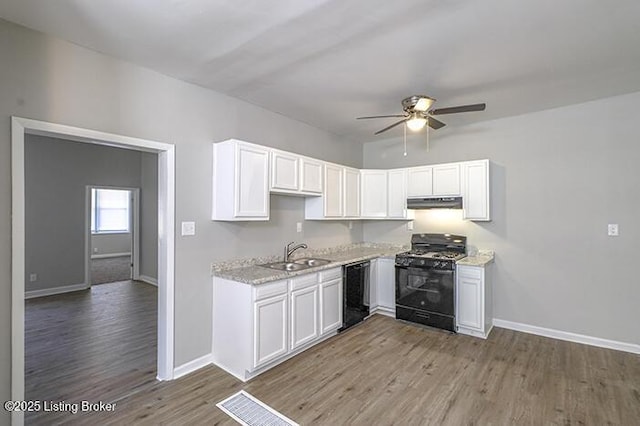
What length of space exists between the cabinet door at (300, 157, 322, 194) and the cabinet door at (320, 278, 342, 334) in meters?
1.17

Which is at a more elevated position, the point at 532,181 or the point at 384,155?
the point at 384,155

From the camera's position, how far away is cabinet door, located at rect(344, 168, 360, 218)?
4.52 meters

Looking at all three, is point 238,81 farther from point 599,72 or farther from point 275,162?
point 599,72

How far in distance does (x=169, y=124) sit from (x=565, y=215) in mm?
4530

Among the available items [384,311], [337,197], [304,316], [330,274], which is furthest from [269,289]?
[384,311]

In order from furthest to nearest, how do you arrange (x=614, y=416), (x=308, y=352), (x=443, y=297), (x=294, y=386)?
(x=443, y=297), (x=308, y=352), (x=294, y=386), (x=614, y=416)

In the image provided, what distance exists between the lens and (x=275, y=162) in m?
3.33

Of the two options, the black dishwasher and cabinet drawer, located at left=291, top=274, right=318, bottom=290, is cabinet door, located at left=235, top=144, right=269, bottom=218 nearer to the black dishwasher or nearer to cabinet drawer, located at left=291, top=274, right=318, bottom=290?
cabinet drawer, located at left=291, top=274, right=318, bottom=290

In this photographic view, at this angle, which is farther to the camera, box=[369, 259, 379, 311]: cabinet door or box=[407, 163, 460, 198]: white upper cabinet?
box=[369, 259, 379, 311]: cabinet door

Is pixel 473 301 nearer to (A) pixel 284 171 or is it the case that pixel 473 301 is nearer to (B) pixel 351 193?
(B) pixel 351 193

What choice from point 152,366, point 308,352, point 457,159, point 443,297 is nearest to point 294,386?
point 308,352

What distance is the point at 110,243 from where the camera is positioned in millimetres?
10164

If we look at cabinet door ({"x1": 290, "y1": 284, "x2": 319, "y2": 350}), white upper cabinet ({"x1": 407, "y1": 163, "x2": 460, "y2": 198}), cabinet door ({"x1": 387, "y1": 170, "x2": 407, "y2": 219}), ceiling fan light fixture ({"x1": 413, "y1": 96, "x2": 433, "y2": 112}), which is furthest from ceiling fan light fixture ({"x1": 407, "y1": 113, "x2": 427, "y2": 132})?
cabinet door ({"x1": 290, "y1": 284, "x2": 319, "y2": 350})

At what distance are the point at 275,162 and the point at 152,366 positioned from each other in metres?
2.40
